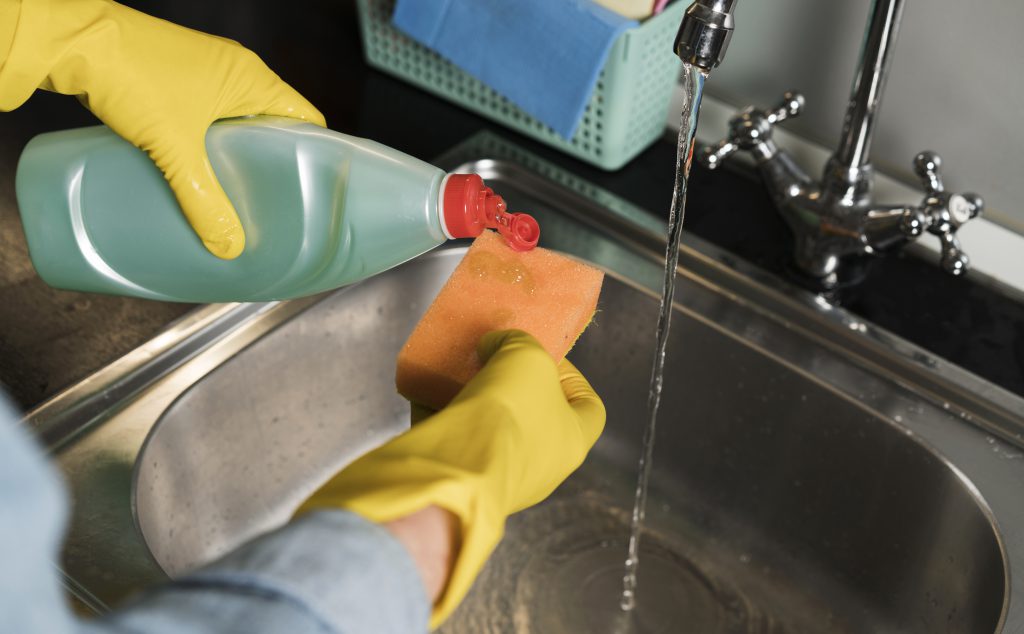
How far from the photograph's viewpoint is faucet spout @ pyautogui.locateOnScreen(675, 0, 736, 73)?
776 mm

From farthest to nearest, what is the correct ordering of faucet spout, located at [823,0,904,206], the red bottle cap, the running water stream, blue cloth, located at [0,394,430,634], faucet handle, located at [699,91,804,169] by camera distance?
1. faucet handle, located at [699,91,804,169]
2. faucet spout, located at [823,0,904,206]
3. the running water stream
4. the red bottle cap
5. blue cloth, located at [0,394,430,634]

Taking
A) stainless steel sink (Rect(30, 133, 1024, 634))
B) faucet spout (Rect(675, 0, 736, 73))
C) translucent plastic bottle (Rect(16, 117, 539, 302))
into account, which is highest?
faucet spout (Rect(675, 0, 736, 73))

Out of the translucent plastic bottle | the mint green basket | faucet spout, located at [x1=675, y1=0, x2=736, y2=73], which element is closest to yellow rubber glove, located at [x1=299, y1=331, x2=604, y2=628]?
the translucent plastic bottle

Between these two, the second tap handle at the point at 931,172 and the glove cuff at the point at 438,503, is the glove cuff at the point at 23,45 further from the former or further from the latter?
the second tap handle at the point at 931,172

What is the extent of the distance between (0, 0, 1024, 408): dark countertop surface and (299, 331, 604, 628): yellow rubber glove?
1.47ft

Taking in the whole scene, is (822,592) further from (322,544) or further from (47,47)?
(47,47)

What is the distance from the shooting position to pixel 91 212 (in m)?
0.85

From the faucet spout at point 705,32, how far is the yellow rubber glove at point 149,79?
0.34 meters

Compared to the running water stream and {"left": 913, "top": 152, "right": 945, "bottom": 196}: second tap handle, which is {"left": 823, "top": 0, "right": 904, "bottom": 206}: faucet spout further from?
the running water stream

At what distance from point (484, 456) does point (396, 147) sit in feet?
2.41

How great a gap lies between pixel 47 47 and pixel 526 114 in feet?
2.04

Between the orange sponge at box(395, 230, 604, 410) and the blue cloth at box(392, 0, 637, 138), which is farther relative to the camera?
the blue cloth at box(392, 0, 637, 138)

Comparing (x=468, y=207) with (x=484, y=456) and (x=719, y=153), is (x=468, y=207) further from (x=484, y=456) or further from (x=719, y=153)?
(x=719, y=153)

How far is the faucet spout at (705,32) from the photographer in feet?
2.54
